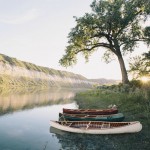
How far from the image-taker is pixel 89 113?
34688 mm

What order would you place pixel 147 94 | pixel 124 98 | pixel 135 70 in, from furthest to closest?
pixel 135 70
pixel 124 98
pixel 147 94

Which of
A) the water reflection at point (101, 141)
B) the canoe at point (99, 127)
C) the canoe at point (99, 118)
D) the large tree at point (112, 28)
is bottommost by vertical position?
the water reflection at point (101, 141)

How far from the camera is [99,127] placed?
2764cm

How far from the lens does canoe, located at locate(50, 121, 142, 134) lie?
25.1m

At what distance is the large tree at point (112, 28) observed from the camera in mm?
52094

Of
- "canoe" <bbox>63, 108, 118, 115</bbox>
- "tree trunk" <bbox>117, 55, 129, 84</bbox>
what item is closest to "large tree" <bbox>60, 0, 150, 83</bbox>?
"tree trunk" <bbox>117, 55, 129, 84</bbox>

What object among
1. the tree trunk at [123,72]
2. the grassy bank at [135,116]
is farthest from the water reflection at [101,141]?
the tree trunk at [123,72]

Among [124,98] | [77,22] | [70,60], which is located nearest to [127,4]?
[77,22]

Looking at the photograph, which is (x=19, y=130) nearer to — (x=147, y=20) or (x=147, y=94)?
(x=147, y=94)

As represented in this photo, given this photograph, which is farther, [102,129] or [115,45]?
[115,45]

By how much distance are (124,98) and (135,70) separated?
12050mm

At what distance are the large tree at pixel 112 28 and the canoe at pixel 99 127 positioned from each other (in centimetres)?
2776

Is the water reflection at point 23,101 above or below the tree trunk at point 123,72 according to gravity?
below

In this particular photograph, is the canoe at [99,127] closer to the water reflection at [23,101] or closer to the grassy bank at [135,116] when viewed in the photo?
the grassy bank at [135,116]
